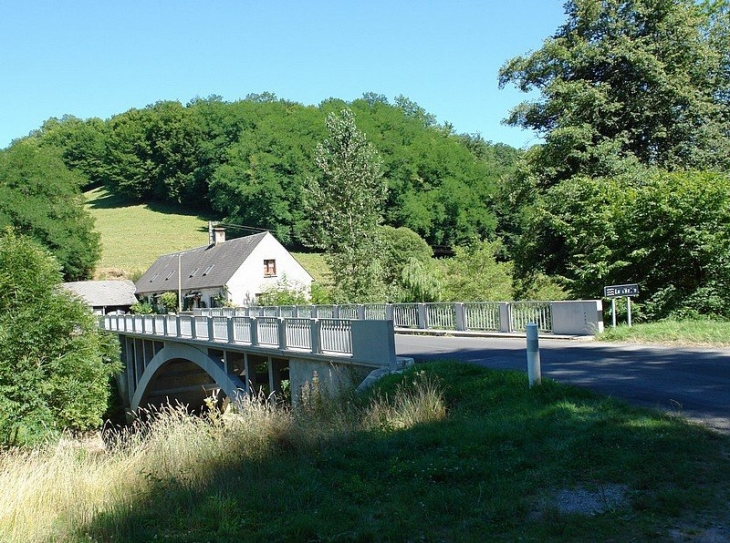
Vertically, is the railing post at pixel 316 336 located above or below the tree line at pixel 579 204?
below

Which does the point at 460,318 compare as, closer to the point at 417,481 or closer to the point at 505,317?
the point at 505,317

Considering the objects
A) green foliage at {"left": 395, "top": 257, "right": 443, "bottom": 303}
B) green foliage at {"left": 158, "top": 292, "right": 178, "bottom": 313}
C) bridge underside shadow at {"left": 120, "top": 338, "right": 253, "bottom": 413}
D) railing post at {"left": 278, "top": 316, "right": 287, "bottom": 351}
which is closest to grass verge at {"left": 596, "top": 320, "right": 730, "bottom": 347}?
railing post at {"left": 278, "top": 316, "right": 287, "bottom": 351}

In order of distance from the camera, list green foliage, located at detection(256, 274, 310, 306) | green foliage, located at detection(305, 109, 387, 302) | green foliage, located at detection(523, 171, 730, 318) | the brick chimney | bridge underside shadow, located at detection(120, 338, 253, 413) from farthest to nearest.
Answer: the brick chimney, green foliage, located at detection(256, 274, 310, 306), green foliage, located at detection(305, 109, 387, 302), bridge underside shadow, located at detection(120, 338, 253, 413), green foliage, located at detection(523, 171, 730, 318)

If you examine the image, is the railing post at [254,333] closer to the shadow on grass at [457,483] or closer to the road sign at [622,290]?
the road sign at [622,290]

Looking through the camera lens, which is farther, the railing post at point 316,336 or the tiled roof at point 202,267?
the tiled roof at point 202,267

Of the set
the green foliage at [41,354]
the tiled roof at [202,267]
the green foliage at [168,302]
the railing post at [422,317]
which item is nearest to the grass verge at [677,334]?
the railing post at [422,317]

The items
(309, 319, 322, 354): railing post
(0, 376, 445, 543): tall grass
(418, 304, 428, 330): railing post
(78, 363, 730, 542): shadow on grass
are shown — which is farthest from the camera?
(418, 304, 428, 330): railing post

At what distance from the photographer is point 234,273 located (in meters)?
49.7

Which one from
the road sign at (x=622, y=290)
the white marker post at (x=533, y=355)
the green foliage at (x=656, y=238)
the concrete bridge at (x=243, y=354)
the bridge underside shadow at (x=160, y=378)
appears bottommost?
the bridge underside shadow at (x=160, y=378)

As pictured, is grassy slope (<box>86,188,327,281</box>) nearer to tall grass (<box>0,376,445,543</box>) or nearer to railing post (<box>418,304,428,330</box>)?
railing post (<box>418,304,428,330</box>)

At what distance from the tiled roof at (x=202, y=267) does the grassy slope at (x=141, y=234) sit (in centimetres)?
753

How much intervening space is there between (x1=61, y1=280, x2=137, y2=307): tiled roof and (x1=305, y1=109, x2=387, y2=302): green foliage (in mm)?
35378

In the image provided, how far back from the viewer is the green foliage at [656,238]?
18.5 m

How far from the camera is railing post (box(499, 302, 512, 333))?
64.3 ft
